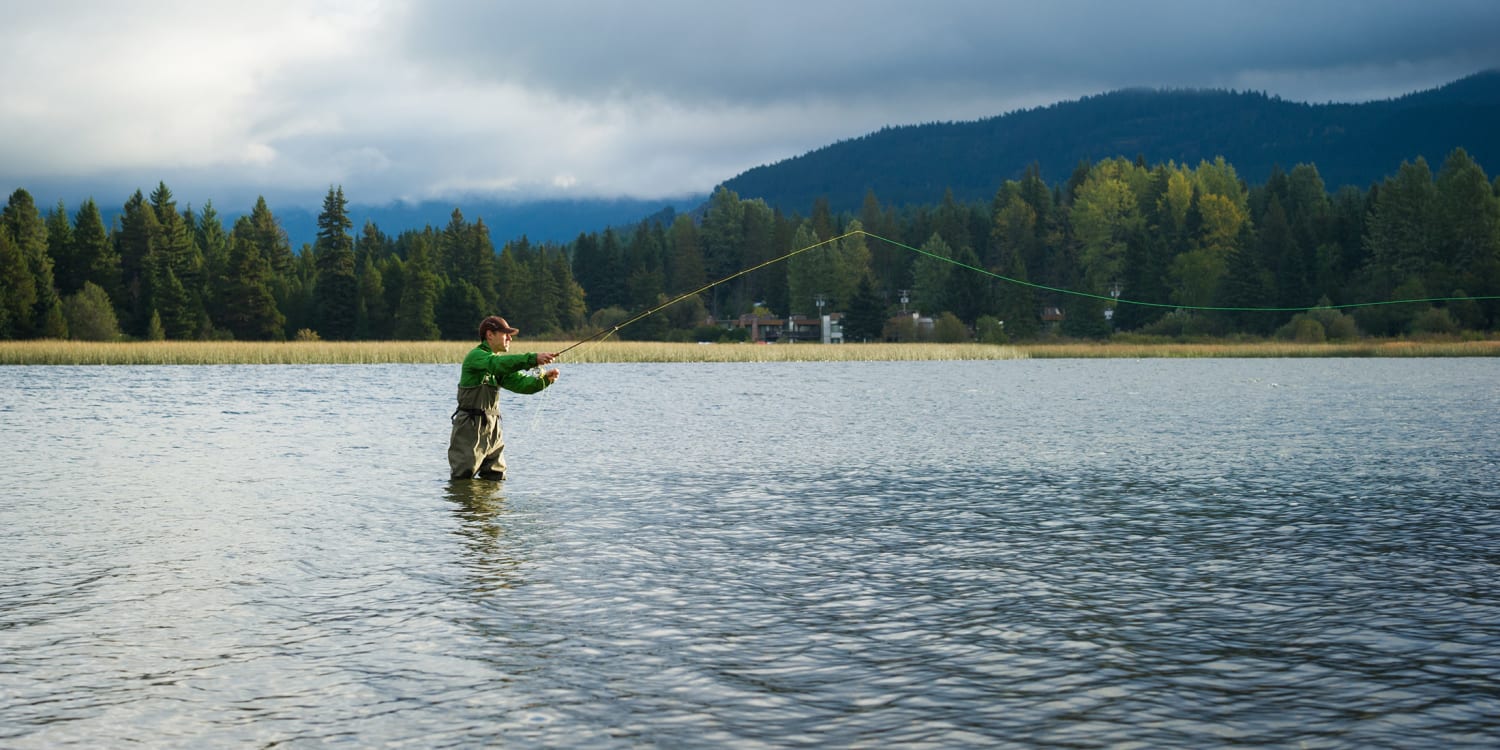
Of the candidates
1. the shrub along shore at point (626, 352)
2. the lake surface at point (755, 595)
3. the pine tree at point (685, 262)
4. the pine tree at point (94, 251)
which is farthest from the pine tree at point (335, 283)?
the lake surface at point (755, 595)

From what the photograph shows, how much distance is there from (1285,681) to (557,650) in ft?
13.4

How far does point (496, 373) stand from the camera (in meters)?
15.5

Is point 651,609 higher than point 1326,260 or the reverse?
the reverse

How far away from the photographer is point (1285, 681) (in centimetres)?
697

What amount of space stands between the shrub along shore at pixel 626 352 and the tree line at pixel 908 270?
685 cm

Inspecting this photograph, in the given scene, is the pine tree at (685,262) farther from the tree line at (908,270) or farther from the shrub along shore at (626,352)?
the shrub along shore at (626,352)

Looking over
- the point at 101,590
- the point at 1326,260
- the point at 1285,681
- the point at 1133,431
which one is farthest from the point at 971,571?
the point at 1326,260

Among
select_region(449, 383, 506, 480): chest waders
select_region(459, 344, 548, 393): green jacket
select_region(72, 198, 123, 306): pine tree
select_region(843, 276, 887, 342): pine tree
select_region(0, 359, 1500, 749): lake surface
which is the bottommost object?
select_region(0, 359, 1500, 749): lake surface

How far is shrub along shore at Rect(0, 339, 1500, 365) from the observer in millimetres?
59562

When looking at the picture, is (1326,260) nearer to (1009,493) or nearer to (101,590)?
(1009,493)

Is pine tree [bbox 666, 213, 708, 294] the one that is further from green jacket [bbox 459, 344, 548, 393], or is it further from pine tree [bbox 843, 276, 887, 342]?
green jacket [bbox 459, 344, 548, 393]

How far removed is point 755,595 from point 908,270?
166 meters

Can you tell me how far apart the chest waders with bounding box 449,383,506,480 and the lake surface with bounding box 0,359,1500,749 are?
323 mm

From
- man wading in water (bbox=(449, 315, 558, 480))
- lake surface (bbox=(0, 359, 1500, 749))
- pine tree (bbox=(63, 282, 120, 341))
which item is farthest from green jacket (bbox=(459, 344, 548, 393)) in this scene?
pine tree (bbox=(63, 282, 120, 341))
